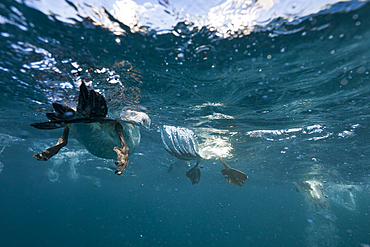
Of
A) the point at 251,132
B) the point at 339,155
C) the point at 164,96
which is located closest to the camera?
the point at 164,96

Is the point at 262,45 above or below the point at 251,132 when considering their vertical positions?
above

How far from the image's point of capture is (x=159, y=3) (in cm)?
370

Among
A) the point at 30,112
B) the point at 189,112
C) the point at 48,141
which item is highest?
the point at 189,112

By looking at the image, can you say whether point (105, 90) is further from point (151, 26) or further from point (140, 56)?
point (151, 26)

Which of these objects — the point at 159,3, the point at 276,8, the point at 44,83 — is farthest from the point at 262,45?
the point at 44,83

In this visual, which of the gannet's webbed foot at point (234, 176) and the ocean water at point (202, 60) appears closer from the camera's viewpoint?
the ocean water at point (202, 60)

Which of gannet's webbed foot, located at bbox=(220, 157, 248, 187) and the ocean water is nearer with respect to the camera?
the ocean water

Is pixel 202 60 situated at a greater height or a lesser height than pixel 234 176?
greater

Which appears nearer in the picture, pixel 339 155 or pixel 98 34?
pixel 98 34

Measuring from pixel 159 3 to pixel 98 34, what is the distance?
1928 millimetres

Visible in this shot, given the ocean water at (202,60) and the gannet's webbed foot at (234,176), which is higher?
the ocean water at (202,60)

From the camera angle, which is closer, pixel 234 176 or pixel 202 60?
pixel 202 60

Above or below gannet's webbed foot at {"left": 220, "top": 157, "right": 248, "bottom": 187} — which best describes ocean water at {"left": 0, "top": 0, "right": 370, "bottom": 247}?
above

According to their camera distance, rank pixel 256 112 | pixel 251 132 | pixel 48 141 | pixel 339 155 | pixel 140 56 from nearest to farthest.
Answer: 1. pixel 140 56
2. pixel 256 112
3. pixel 251 132
4. pixel 339 155
5. pixel 48 141
